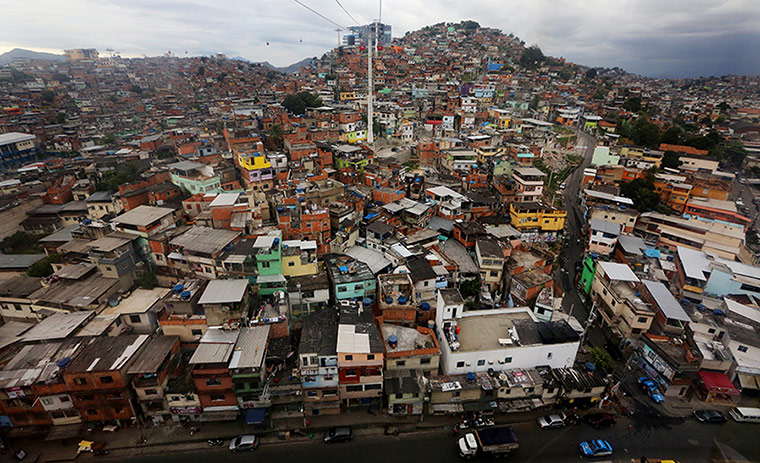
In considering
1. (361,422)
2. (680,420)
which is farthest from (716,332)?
(361,422)

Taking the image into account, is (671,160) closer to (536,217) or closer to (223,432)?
(536,217)

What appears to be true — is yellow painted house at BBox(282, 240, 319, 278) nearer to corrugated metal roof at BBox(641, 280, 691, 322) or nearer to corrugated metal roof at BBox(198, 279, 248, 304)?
corrugated metal roof at BBox(198, 279, 248, 304)

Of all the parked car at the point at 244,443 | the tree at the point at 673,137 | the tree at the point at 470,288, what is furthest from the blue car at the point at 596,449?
the tree at the point at 673,137

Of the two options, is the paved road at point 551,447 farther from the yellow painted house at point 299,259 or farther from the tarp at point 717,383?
the yellow painted house at point 299,259

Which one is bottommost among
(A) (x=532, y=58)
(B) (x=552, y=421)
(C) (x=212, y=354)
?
(B) (x=552, y=421)

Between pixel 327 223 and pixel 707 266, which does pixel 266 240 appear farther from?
pixel 707 266

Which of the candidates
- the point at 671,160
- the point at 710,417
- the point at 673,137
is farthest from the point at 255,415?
the point at 673,137

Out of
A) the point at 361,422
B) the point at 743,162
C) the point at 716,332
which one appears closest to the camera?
the point at 361,422
